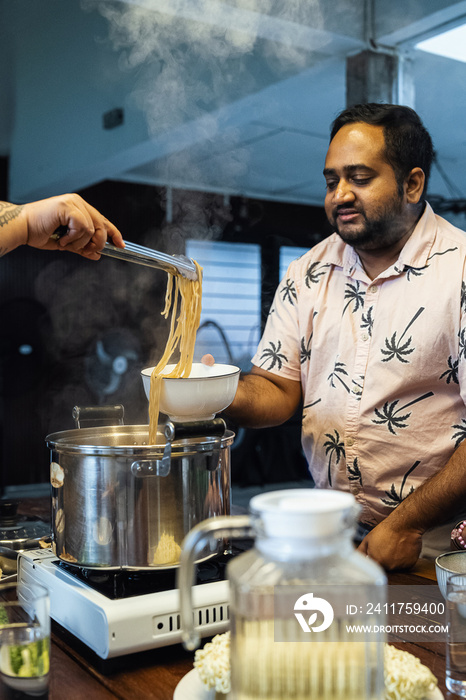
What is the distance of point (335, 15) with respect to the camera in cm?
424

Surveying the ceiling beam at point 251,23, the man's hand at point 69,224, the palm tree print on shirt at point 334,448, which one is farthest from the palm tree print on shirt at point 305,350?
the ceiling beam at point 251,23

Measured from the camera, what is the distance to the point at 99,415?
1.58 meters

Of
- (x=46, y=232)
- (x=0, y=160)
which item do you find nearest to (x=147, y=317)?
(x=0, y=160)

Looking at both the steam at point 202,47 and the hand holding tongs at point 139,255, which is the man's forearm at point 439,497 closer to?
the hand holding tongs at point 139,255

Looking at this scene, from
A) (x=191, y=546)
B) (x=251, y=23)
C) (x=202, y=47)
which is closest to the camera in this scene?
(x=191, y=546)

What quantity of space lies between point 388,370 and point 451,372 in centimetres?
17

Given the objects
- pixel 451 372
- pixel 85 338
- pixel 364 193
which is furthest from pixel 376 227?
pixel 85 338

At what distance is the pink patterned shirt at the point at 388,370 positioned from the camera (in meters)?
1.94

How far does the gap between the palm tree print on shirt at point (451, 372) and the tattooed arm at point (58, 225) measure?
0.99 meters

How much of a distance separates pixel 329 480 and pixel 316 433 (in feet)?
0.49

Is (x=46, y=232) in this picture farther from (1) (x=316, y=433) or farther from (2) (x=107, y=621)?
(1) (x=316, y=433)

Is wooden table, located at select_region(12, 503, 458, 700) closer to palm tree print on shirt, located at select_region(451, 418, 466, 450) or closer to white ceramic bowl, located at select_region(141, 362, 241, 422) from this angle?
white ceramic bowl, located at select_region(141, 362, 241, 422)

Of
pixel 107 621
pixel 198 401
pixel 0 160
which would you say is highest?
pixel 0 160

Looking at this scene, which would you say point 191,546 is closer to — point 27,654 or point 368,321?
point 27,654
